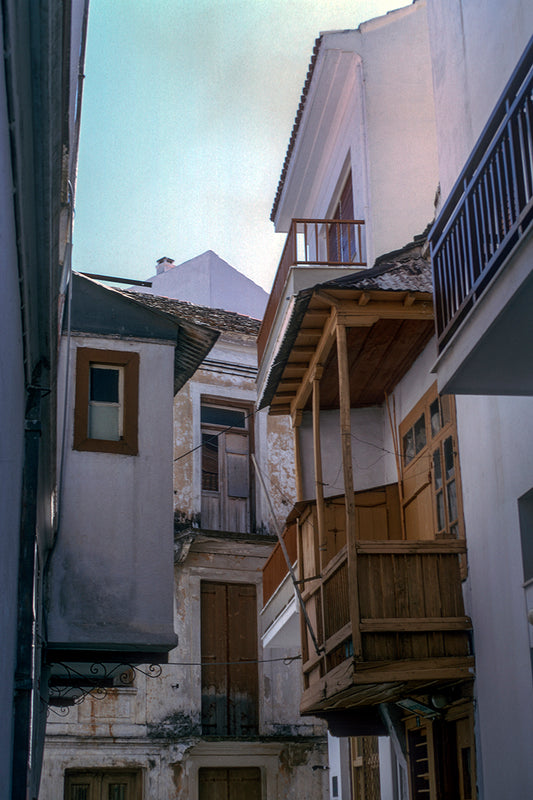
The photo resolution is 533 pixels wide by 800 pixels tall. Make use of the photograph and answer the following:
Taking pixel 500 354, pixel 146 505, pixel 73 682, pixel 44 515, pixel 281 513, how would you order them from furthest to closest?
1. pixel 281 513
2. pixel 73 682
3. pixel 146 505
4. pixel 44 515
5. pixel 500 354

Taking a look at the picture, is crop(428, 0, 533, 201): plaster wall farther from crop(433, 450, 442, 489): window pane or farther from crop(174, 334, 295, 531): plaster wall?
crop(174, 334, 295, 531): plaster wall

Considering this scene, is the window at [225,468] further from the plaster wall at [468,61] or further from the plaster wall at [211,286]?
the plaster wall at [468,61]

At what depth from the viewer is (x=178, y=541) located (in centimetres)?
1914

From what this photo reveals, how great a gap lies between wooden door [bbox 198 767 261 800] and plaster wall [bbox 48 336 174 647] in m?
8.39

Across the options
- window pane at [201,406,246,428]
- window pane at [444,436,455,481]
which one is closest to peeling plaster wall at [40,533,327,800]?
window pane at [201,406,246,428]

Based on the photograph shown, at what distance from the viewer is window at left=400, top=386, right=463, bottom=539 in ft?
35.6

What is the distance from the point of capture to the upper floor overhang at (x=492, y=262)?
6.65 meters

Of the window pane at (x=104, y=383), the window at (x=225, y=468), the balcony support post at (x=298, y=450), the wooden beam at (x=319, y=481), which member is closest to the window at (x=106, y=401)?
the window pane at (x=104, y=383)

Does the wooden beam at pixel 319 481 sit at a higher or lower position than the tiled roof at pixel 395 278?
lower

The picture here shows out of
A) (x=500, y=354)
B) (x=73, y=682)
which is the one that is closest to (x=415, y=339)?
(x=500, y=354)

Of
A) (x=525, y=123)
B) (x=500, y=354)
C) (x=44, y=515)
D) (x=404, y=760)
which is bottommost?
(x=404, y=760)

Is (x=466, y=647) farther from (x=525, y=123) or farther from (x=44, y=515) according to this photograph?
(x=525, y=123)

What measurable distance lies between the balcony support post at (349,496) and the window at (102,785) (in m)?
10.3

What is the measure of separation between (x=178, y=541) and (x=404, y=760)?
801cm
